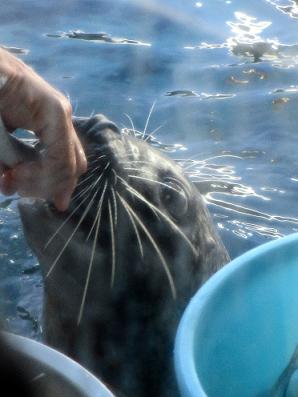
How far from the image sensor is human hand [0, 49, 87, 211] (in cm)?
274

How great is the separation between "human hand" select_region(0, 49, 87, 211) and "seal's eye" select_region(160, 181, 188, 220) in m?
0.64

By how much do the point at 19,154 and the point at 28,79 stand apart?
197 millimetres

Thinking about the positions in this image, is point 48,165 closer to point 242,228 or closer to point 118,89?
point 242,228

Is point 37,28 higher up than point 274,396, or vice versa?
point 274,396

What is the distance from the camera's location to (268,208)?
5422 mm

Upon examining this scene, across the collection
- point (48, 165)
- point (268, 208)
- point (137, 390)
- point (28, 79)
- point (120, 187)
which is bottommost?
point (268, 208)

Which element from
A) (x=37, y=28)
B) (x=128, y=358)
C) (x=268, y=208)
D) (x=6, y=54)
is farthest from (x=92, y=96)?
(x=6, y=54)

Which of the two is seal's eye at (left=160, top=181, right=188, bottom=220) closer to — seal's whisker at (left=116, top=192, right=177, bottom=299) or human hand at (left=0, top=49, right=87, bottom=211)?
seal's whisker at (left=116, top=192, right=177, bottom=299)

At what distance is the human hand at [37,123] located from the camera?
9.00 feet

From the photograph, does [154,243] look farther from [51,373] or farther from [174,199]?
[51,373]

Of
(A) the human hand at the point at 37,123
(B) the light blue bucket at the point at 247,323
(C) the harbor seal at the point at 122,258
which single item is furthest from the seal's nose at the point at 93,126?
(B) the light blue bucket at the point at 247,323

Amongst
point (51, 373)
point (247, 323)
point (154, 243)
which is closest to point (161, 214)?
point (154, 243)

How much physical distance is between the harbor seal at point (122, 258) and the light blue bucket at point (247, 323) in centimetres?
52

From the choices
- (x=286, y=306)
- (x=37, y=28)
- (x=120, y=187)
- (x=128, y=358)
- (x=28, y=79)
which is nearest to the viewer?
(x=28, y=79)
